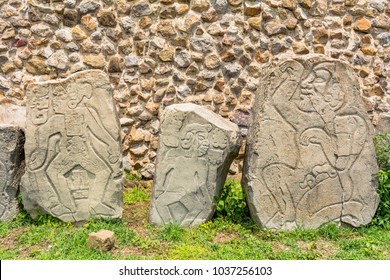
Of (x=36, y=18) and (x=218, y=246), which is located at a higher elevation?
(x=36, y=18)

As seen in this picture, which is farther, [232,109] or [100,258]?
[232,109]

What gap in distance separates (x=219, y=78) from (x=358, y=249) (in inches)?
111

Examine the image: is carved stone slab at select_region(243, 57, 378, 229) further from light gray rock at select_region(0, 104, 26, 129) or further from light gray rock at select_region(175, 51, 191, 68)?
light gray rock at select_region(0, 104, 26, 129)

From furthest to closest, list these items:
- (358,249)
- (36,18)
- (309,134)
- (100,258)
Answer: (36,18), (309,134), (358,249), (100,258)

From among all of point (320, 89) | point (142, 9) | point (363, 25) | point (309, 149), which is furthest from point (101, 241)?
point (363, 25)

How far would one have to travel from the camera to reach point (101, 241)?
3.61 metres

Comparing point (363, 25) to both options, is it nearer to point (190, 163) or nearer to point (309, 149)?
point (309, 149)

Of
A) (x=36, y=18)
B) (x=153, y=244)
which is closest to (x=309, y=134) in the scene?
(x=153, y=244)

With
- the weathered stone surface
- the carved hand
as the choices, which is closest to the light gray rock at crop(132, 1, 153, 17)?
the carved hand

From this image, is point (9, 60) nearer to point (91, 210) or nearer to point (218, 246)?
point (91, 210)

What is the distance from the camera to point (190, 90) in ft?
18.8

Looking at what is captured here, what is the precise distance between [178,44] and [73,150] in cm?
222

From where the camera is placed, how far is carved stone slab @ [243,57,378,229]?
3.96 m

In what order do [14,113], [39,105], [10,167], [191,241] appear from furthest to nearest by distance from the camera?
[14,113] < [10,167] < [39,105] < [191,241]
